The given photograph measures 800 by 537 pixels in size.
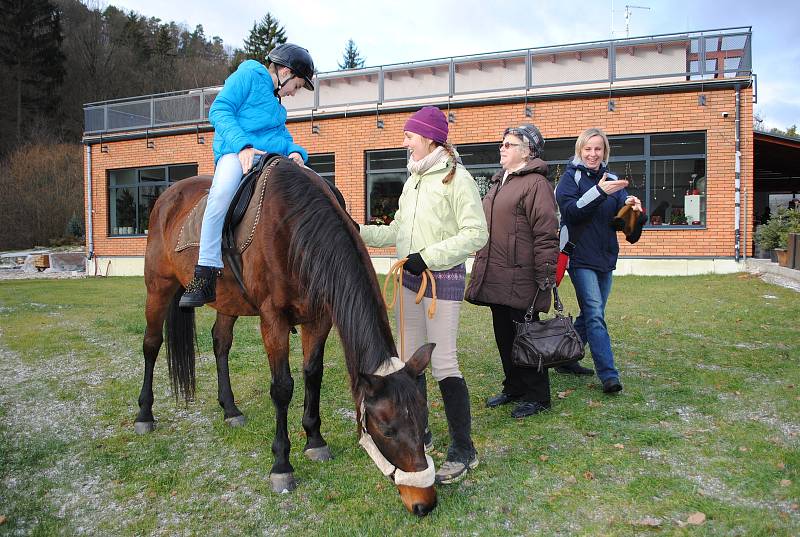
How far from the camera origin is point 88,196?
18.6m

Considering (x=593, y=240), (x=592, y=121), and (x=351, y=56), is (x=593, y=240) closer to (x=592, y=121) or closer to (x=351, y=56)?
(x=592, y=121)

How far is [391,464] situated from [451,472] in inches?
23.3

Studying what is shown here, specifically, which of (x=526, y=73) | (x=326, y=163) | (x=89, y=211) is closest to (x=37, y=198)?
(x=89, y=211)

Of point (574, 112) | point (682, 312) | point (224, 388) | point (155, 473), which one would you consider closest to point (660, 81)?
point (574, 112)

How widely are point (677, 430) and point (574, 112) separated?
10923 mm

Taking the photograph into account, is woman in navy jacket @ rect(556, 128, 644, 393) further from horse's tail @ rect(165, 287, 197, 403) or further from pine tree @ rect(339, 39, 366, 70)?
pine tree @ rect(339, 39, 366, 70)

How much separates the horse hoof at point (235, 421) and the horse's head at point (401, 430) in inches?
75.8

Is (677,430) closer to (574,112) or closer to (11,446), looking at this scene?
(11,446)

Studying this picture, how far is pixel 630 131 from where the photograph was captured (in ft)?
41.1

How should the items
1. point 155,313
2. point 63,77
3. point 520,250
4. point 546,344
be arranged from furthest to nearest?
point 63,77
point 155,313
point 520,250
point 546,344

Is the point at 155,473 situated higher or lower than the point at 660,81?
lower

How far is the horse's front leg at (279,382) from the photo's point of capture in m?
2.99

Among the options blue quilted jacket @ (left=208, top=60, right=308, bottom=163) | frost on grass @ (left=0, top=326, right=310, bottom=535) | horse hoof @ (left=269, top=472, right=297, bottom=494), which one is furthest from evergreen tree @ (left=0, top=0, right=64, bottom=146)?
horse hoof @ (left=269, top=472, right=297, bottom=494)

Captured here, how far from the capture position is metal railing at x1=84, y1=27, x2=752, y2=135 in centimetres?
1209
